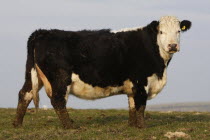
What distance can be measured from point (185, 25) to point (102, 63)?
3.24 metres

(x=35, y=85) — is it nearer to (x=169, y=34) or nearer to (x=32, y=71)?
(x=32, y=71)

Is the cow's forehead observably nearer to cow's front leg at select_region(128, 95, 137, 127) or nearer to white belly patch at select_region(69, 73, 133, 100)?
white belly patch at select_region(69, 73, 133, 100)

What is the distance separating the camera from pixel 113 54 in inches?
569

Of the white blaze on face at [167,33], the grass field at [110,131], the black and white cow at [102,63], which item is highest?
the white blaze on face at [167,33]

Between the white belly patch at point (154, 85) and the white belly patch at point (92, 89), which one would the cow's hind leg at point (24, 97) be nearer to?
the white belly patch at point (92, 89)

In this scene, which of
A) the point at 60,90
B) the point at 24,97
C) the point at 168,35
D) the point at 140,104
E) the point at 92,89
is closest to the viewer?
the point at 60,90

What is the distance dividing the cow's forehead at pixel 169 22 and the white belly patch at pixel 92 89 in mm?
2122

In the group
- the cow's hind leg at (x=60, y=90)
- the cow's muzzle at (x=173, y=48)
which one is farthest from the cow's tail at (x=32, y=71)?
the cow's muzzle at (x=173, y=48)

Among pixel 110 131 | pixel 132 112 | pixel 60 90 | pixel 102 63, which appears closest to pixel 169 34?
pixel 102 63

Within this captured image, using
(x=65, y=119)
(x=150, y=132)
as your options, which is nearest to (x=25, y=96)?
(x=65, y=119)

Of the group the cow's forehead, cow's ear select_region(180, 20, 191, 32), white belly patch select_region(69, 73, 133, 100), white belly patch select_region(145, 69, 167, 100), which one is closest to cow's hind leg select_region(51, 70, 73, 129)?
white belly patch select_region(69, 73, 133, 100)

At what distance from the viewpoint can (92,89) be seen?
1428 centimetres

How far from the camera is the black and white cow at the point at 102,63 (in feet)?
46.3

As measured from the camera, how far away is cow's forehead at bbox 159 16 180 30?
14.8 metres
